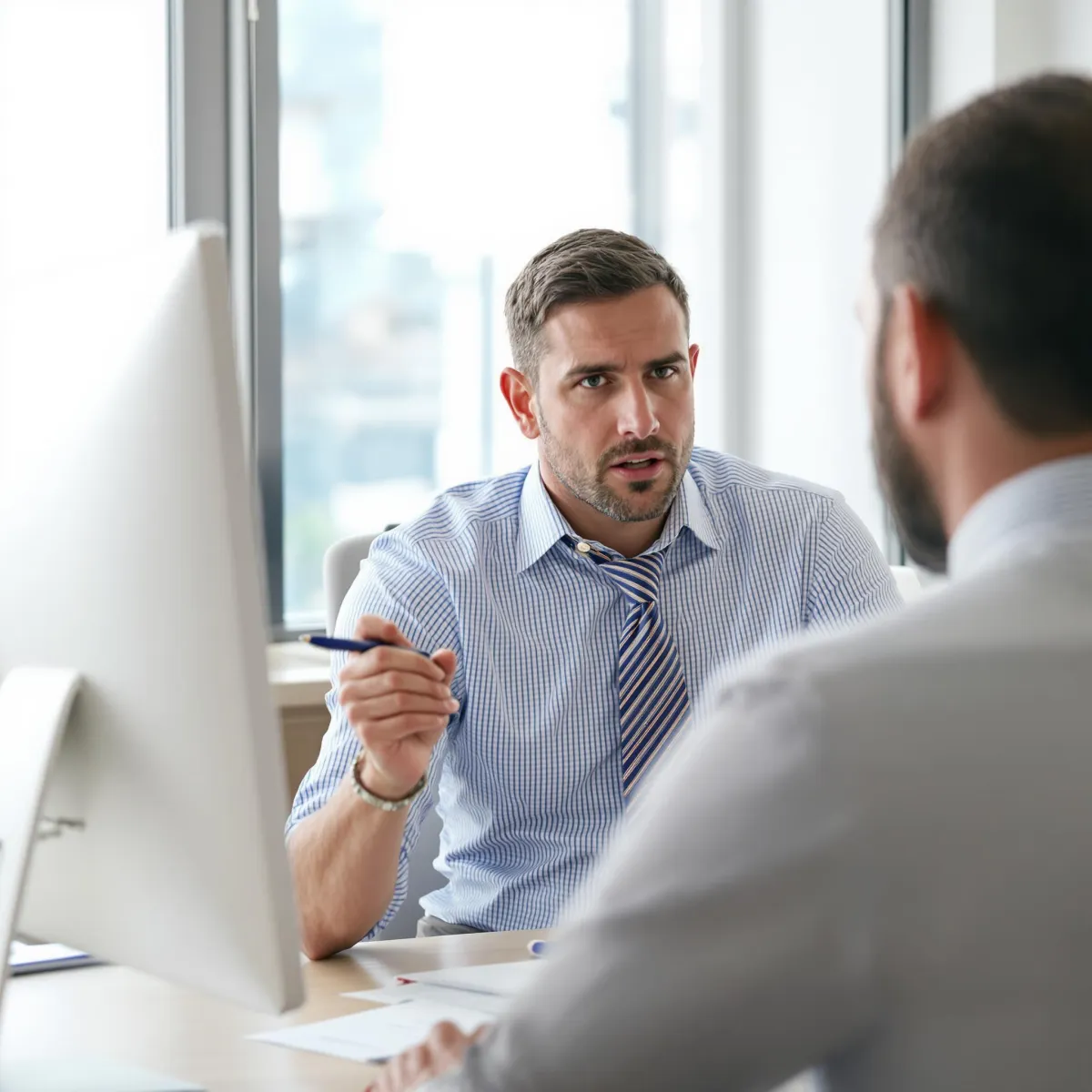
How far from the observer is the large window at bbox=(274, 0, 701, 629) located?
9.65 ft

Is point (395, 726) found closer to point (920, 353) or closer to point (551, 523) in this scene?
point (551, 523)

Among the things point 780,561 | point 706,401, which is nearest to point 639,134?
point 706,401

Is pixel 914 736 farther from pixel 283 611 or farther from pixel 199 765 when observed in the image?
pixel 283 611

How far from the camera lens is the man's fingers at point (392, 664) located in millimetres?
1307

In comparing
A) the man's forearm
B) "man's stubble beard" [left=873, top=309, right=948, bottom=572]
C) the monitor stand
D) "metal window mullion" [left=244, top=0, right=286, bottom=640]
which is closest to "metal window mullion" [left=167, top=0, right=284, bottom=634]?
"metal window mullion" [left=244, top=0, right=286, bottom=640]

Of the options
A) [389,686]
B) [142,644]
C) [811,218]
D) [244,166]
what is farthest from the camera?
[811,218]

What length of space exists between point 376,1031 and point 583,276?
102 centimetres

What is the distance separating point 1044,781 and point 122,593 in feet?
1.68

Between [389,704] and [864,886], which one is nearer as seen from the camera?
[864,886]

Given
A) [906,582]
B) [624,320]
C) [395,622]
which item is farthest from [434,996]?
[906,582]

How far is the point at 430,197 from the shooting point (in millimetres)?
3092

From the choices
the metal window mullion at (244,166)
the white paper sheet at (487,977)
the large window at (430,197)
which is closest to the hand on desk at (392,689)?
the white paper sheet at (487,977)

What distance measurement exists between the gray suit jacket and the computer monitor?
0.26 m

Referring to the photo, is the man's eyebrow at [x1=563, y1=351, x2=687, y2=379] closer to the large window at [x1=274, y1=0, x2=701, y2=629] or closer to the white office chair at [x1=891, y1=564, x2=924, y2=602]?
the white office chair at [x1=891, y1=564, x2=924, y2=602]
